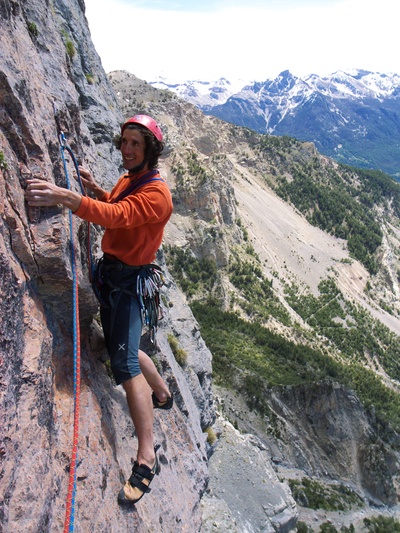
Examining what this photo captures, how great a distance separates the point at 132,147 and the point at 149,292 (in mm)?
1831

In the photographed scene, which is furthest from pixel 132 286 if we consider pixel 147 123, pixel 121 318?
pixel 147 123

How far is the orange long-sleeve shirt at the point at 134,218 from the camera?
4.23m

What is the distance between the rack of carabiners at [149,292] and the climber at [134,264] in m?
0.07

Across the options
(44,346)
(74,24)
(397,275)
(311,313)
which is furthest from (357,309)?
(44,346)

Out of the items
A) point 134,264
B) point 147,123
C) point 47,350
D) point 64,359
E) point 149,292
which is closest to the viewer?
point 47,350

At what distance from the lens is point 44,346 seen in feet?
13.8

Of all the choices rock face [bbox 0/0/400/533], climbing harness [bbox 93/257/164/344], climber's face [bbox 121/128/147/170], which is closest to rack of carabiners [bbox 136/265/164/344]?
climbing harness [bbox 93/257/164/344]

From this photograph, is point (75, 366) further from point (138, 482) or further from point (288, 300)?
point (288, 300)

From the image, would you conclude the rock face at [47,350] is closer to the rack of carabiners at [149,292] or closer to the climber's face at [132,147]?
the rack of carabiners at [149,292]

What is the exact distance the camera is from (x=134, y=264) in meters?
5.06

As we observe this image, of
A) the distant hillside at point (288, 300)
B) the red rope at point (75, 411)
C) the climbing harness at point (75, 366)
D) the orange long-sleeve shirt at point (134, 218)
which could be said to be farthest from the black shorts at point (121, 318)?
the distant hillside at point (288, 300)

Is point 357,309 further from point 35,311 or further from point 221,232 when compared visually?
point 35,311

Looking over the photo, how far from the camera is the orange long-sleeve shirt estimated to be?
13.9ft

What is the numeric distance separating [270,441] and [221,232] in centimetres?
3536
